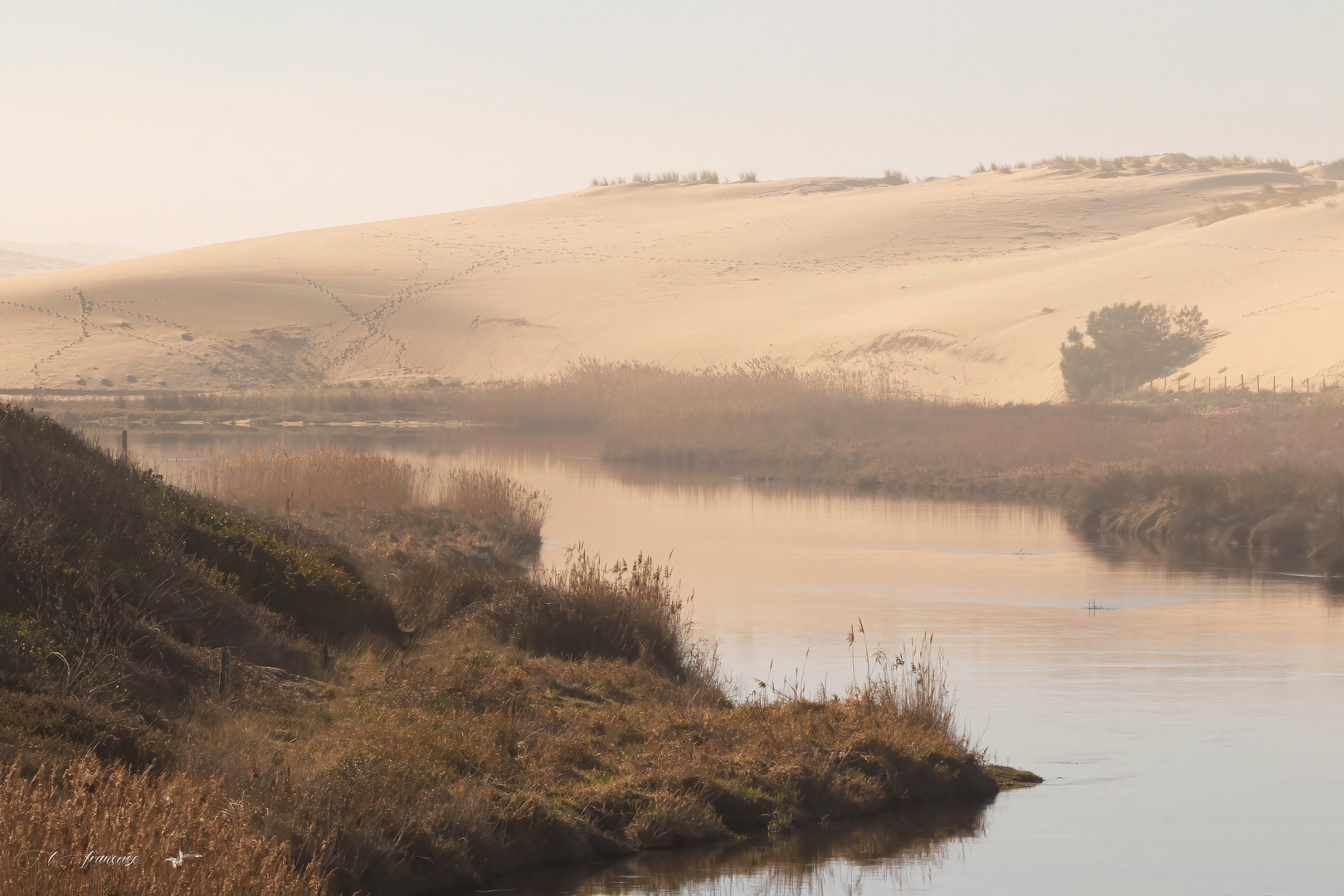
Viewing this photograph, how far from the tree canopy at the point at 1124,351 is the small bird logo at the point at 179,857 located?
6226 centimetres

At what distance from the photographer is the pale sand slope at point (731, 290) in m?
80.4

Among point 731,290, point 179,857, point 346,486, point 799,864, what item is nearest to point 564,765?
point 799,864

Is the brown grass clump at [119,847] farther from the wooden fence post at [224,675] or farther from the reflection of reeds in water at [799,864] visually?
the wooden fence post at [224,675]

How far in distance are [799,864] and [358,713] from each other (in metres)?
4.08

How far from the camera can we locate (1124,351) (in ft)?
222

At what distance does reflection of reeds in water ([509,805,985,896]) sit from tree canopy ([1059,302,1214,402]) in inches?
2177

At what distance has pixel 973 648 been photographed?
79.0ft

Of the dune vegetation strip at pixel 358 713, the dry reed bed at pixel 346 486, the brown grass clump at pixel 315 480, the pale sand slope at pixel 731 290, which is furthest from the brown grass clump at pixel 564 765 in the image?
the pale sand slope at pixel 731 290

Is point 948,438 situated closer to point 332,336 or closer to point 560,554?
point 560,554

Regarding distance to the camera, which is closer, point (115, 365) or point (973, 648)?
point (973, 648)

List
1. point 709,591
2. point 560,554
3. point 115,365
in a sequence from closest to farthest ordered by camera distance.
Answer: point 709,591 → point 560,554 → point 115,365

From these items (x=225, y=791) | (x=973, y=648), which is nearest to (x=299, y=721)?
(x=225, y=791)

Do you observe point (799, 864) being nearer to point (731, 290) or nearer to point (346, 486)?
point (346, 486)

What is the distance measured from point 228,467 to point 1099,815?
23378 millimetres
